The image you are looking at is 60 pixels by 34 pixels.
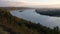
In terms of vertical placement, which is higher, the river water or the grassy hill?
the river water

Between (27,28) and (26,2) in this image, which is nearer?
(27,28)

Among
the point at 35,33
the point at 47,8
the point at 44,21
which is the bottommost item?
the point at 35,33

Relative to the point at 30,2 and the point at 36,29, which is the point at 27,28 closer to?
the point at 36,29

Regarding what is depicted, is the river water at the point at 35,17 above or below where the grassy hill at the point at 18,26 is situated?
above

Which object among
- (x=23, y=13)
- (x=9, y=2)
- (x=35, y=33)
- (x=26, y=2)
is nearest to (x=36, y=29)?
(x=35, y=33)

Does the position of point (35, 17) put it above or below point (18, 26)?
above

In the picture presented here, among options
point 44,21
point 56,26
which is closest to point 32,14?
point 44,21

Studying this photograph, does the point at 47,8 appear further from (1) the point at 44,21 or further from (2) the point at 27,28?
(2) the point at 27,28

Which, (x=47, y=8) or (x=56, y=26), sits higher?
(x=47, y=8)
